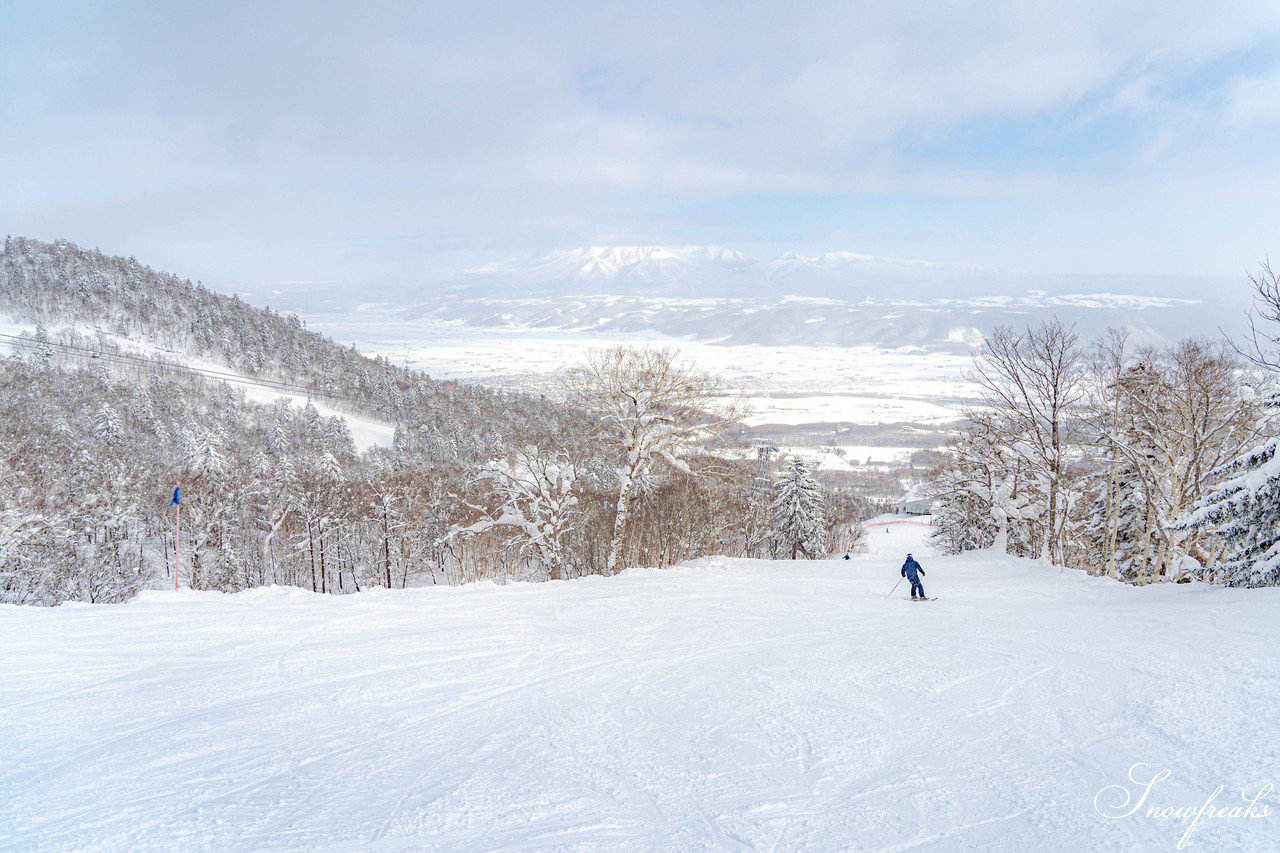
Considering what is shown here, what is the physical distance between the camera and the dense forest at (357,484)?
23.0 m

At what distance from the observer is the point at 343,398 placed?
136 m

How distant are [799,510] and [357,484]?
3574 cm

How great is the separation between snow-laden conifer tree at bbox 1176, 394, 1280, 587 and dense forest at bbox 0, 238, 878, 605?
12025 millimetres

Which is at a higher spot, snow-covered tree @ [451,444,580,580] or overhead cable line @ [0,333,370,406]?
overhead cable line @ [0,333,370,406]

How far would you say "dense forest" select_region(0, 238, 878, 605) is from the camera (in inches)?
904

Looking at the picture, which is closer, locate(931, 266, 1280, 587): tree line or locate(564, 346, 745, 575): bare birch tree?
locate(931, 266, 1280, 587): tree line

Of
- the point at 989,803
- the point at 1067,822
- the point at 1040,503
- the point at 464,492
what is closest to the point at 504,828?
the point at 989,803

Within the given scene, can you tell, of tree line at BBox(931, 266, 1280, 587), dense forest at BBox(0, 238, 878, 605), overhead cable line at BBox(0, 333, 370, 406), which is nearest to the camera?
tree line at BBox(931, 266, 1280, 587)

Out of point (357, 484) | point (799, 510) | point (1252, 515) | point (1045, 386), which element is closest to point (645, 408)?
point (1045, 386)

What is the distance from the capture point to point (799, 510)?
44500 millimetres

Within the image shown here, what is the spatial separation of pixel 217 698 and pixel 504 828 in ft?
14.4

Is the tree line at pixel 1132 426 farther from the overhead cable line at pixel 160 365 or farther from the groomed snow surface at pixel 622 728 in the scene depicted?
the overhead cable line at pixel 160 365

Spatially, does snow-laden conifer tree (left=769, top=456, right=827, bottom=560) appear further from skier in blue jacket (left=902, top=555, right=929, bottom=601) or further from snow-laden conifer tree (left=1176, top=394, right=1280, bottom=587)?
snow-laden conifer tree (left=1176, top=394, right=1280, bottom=587)

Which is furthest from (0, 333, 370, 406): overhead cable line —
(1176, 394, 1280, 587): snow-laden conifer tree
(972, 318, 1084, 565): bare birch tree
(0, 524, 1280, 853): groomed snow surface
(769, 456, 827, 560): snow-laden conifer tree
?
(1176, 394, 1280, 587): snow-laden conifer tree
